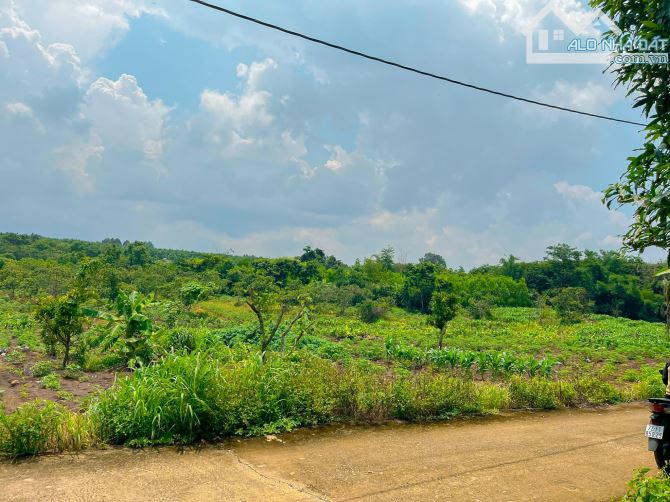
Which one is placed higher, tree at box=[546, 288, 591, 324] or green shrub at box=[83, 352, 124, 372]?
tree at box=[546, 288, 591, 324]

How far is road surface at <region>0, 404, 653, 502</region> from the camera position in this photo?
14.6ft

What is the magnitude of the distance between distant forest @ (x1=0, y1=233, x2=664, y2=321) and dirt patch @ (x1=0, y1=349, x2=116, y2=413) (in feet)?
73.5

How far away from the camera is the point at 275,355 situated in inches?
313

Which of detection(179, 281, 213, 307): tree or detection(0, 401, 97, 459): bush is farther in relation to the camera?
detection(179, 281, 213, 307): tree

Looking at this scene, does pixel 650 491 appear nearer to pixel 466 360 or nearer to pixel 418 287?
pixel 466 360

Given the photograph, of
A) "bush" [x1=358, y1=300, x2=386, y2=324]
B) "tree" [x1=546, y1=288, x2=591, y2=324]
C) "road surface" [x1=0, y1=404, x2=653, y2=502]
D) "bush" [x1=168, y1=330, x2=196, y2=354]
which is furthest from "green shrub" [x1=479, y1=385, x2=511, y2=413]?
"tree" [x1=546, y1=288, x2=591, y2=324]

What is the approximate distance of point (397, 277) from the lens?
229 feet

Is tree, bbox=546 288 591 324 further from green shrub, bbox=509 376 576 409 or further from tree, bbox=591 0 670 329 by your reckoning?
tree, bbox=591 0 670 329

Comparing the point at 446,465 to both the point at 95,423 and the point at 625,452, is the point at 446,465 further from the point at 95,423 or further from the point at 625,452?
the point at 95,423

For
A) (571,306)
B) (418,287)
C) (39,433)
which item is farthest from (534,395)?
(418,287)

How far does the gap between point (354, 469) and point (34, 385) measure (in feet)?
25.7

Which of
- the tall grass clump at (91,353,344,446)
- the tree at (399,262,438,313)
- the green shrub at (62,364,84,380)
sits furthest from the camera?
the tree at (399,262,438,313)

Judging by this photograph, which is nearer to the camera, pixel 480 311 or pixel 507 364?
pixel 507 364

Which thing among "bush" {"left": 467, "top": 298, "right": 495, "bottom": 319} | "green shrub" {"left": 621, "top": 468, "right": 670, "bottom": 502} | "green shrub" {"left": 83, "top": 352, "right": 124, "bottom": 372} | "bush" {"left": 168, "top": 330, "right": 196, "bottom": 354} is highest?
"bush" {"left": 467, "top": 298, "right": 495, "bottom": 319}
